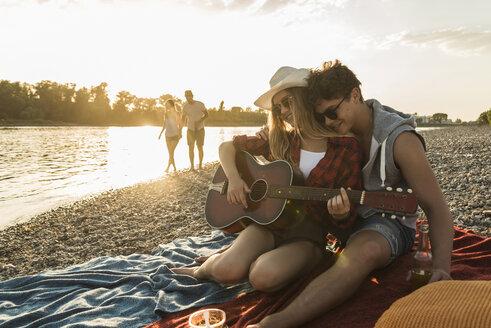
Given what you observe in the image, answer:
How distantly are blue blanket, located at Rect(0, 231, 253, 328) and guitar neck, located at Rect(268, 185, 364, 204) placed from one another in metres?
0.91

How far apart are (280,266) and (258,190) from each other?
33.4 inches

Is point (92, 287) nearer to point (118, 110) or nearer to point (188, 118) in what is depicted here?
point (188, 118)

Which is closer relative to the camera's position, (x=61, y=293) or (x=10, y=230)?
(x=61, y=293)

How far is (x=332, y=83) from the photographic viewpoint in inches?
98.3

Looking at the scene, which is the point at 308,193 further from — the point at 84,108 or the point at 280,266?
the point at 84,108

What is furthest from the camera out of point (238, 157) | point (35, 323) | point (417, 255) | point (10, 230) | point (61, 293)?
point (10, 230)

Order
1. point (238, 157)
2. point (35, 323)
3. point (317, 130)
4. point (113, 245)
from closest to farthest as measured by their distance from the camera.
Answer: point (35, 323) < point (317, 130) < point (238, 157) < point (113, 245)

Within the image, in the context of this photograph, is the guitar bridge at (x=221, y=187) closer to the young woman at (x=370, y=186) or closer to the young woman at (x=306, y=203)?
the young woman at (x=306, y=203)

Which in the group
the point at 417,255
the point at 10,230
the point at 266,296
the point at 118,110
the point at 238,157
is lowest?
the point at 10,230

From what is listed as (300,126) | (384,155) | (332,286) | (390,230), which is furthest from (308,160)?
(332,286)

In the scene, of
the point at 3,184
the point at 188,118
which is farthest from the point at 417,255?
the point at 3,184

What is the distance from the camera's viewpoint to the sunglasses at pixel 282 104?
2.88 m

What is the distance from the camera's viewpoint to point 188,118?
1062cm

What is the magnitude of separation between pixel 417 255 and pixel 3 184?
39.7 ft
